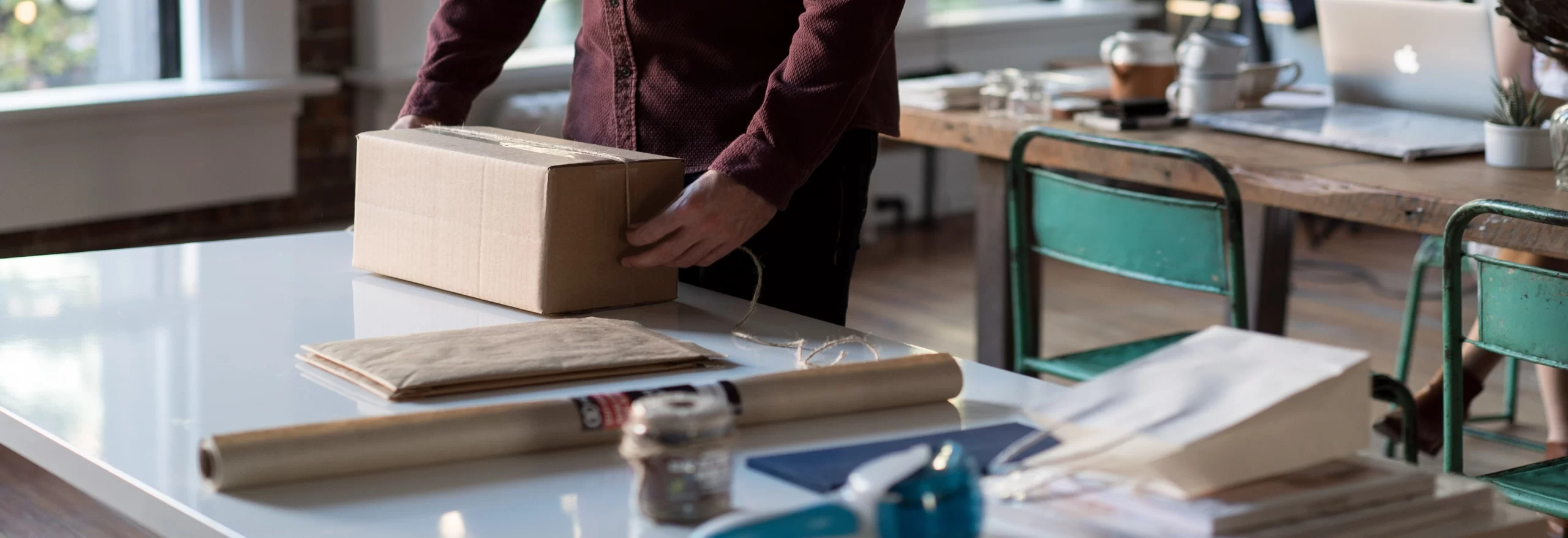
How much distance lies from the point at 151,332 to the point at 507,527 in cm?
56

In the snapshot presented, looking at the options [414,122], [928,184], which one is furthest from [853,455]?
[928,184]

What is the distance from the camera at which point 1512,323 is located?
5.63ft

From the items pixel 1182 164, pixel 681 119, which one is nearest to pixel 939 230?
pixel 1182 164

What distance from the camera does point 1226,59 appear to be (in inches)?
105

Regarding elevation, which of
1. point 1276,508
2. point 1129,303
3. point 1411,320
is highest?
point 1276,508

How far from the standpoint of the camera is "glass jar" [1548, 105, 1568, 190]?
203 cm

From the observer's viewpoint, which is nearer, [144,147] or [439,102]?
[439,102]

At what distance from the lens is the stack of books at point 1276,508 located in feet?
2.68

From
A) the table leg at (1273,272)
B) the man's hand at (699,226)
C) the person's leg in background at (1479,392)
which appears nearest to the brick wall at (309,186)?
the table leg at (1273,272)

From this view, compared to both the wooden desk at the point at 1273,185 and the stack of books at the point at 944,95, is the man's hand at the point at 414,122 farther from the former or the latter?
the stack of books at the point at 944,95

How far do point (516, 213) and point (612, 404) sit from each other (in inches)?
14.8

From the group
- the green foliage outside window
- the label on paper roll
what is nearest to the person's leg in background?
the label on paper roll

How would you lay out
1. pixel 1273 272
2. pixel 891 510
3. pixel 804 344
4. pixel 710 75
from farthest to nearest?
1. pixel 1273 272
2. pixel 710 75
3. pixel 804 344
4. pixel 891 510

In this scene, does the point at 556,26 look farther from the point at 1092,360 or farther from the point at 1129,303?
the point at 1092,360
